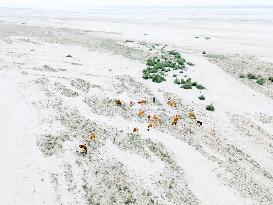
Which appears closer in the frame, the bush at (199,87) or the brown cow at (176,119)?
the brown cow at (176,119)

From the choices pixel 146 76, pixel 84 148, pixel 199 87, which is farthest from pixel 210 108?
pixel 84 148

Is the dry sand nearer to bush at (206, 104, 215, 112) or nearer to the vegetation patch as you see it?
bush at (206, 104, 215, 112)

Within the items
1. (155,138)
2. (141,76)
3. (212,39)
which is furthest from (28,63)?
(212,39)

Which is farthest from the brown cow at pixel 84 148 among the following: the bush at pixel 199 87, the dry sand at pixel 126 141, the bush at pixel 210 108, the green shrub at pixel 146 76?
the green shrub at pixel 146 76

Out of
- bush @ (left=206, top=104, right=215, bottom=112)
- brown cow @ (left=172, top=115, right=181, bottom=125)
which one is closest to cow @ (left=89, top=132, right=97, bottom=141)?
brown cow @ (left=172, top=115, right=181, bottom=125)

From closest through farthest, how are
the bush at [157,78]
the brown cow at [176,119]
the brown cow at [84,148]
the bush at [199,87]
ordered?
1. the brown cow at [84,148]
2. the brown cow at [176,119]
3. the bush at [199,87]
4. the bush at [157,78]

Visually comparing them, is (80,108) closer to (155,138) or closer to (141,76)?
(155,138)

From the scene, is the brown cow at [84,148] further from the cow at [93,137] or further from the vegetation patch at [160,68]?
the vegetation patch at [160,68]

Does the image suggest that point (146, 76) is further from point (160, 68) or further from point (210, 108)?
point (210, 108)

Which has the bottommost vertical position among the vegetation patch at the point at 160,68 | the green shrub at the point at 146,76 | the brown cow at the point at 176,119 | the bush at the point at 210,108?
the vegetation patch at the point at 160,68
